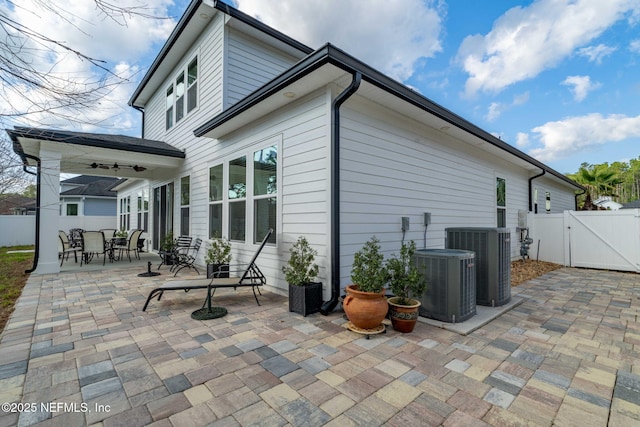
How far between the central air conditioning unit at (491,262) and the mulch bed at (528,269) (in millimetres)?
2052

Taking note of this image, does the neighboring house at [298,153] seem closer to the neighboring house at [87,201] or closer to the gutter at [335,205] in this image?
the gutter at [335,205]

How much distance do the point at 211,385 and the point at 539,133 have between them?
2887cm

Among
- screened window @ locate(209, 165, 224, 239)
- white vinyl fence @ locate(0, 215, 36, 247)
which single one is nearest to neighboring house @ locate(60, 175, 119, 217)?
white vinyl fence @ locate(0, 215, 36, 247)

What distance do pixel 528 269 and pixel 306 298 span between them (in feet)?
21.1

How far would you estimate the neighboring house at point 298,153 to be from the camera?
3.86 metres

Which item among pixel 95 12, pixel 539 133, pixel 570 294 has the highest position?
pixel 539 133

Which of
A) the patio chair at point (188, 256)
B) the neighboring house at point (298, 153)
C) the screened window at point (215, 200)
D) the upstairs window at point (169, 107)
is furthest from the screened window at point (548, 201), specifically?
the upstairs window at point (169, 107)

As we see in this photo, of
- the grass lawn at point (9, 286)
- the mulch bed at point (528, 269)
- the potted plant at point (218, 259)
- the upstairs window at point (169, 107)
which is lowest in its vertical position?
the mulch bed at point (528, 269)

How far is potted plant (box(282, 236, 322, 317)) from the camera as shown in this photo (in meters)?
3.54

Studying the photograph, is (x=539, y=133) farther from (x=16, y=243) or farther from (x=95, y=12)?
(x=16, y=243)

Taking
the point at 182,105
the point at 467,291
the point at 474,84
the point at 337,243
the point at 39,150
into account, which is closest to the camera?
the point at 467,291

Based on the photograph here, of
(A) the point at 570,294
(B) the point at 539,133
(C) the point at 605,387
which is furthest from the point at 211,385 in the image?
(B) the point at 539,133

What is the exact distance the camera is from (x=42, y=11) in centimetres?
192

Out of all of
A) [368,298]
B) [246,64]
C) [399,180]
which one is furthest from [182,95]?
[368,298]
